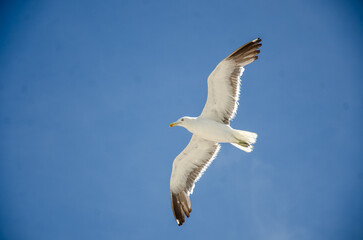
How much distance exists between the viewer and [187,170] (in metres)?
10.2

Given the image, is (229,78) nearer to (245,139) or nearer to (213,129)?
(213,129)

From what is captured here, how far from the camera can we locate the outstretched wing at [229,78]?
29.8ft

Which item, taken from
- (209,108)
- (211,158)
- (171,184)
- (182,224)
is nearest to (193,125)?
(209,108)

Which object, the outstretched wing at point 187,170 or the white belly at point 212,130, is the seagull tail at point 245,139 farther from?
the outstretched wing at point 187,170

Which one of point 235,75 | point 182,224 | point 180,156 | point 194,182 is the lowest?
point 182,224

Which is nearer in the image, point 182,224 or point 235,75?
point 235,75

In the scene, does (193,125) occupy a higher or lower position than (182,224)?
higher

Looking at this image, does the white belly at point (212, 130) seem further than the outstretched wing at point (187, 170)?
No

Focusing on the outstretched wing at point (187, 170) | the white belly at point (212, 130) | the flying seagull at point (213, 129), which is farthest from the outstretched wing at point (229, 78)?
the outstretched wing at point (187, 170)

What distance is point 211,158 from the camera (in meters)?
10.2

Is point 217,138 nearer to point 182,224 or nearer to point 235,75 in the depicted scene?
point 235,75

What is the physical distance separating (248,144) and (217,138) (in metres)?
0.84

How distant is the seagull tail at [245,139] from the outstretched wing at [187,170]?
1.08m

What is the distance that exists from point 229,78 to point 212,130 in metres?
1.43
